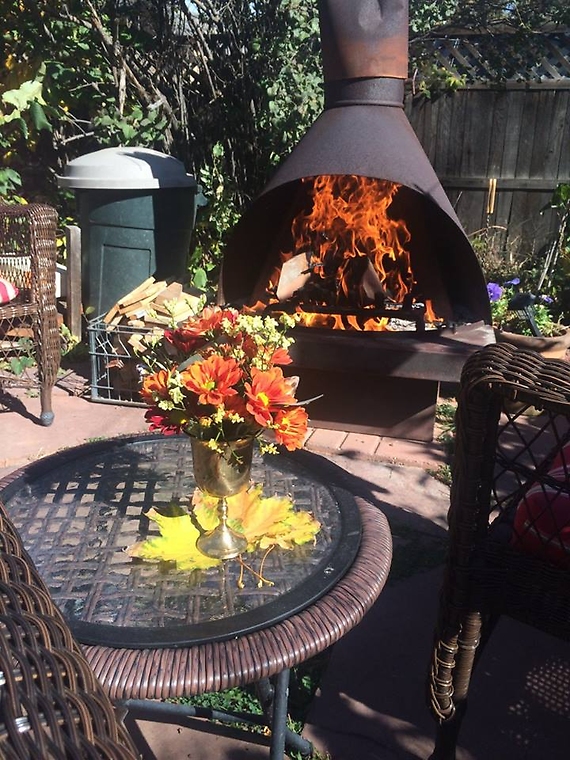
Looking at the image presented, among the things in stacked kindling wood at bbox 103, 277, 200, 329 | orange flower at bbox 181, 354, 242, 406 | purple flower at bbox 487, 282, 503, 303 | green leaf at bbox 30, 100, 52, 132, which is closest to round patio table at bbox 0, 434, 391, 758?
orange flower at bbox 181, 354, 242, 406

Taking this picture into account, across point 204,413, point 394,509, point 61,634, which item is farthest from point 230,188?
point 61,634

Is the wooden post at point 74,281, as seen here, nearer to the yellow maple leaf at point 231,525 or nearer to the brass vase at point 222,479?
the yellow maple leaf at point 231,525

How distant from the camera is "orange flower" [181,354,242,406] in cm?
117

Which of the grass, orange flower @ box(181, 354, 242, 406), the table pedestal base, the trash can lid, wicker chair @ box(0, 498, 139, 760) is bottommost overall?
the grass

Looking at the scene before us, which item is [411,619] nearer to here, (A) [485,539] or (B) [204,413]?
(A) [485,539]

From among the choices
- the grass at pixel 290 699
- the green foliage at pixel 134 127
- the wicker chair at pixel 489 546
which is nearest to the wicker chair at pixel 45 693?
the wicker chair at pixel 489 546

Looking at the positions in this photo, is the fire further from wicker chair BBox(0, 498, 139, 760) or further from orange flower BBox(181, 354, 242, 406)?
wicker chair BBox(0, 498, 139, 760)

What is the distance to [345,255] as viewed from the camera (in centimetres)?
349

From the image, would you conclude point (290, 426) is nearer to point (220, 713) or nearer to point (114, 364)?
point (220, 713)

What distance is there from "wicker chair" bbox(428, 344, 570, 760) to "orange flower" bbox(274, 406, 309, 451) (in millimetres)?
329

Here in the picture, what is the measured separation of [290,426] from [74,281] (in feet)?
11.3

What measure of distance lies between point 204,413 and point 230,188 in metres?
3.75

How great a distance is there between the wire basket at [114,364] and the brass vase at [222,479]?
7.53ft

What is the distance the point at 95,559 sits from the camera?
1323 mm
